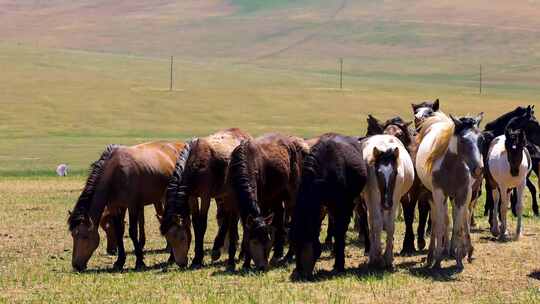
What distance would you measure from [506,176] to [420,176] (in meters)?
3.22

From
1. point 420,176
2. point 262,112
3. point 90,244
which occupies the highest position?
point 420,176

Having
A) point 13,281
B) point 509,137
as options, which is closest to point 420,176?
point 509,137

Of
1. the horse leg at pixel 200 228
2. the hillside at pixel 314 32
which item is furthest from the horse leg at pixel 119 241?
the hillside at pixel 314 32

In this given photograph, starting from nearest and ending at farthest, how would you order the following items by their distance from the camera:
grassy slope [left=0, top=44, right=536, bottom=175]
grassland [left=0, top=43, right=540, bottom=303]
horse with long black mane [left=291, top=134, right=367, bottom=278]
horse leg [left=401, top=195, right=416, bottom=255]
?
grassland [left=0, top=43, right=540, bottom=303], horse with long black mane [left=291, top=134, right=367, bottom=278], horse leg [left=401, top=195, right=416, bottom=255], grassy slope [left=0, top=44, right=536, bottom=175]

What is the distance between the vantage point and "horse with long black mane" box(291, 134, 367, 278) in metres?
12.6

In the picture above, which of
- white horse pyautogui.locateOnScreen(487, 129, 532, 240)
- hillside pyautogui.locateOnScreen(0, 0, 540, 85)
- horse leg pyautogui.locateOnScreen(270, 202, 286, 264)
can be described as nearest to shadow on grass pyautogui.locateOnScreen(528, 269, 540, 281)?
white horse pyautogui.locateOnScreen(487, 129, 532, 240)

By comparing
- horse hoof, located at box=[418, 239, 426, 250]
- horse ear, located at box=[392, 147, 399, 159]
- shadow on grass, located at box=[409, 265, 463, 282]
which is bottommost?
horse hoof, located at box=[418, 239, 426, 250]

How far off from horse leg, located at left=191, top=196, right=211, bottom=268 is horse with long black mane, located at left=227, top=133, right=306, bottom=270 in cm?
37

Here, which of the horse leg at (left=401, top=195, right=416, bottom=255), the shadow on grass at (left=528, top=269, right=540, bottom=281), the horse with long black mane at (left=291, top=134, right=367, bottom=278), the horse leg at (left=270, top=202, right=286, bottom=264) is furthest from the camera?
the horse leg at (left=401, top=195, right=416, bottom=255)

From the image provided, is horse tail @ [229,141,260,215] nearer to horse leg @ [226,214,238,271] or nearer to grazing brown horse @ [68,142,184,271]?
horse leg @ [226,214,238,271]

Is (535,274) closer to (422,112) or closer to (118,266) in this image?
(422,112)

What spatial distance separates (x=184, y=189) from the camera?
13.8m

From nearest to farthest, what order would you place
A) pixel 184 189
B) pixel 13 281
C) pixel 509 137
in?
pixel 13 281, pixel 184 189, pixel 509 137

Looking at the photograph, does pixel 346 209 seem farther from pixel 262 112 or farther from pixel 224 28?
pixel 224 28
